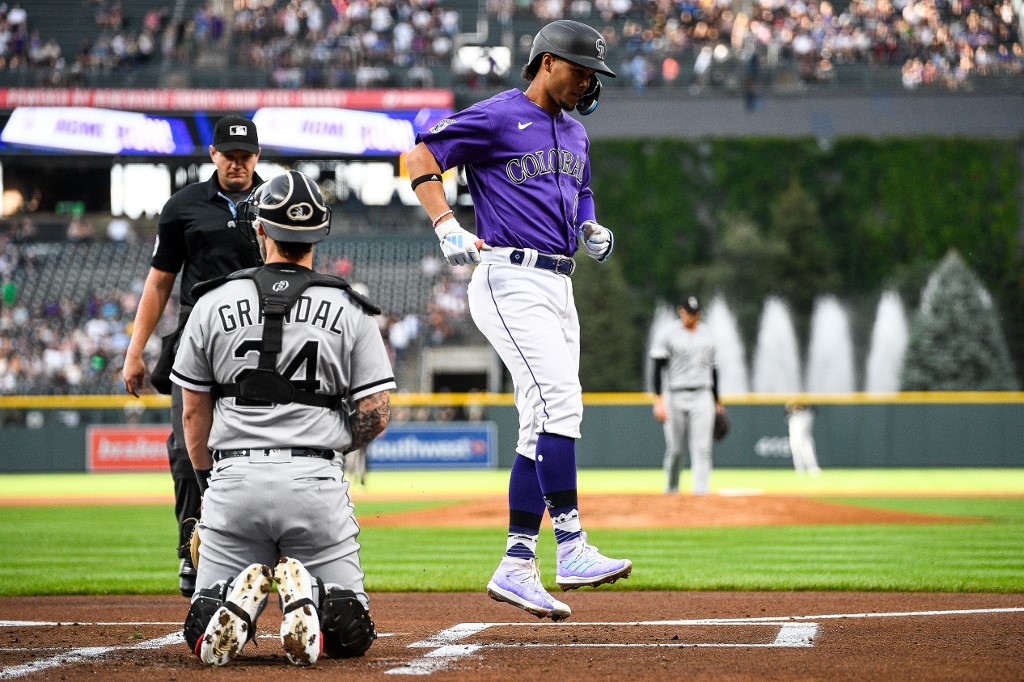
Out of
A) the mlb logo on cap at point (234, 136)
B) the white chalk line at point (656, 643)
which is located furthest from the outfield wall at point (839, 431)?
the mlb logo on cap at point (234, 136)

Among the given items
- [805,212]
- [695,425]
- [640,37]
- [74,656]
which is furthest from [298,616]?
[805,212]

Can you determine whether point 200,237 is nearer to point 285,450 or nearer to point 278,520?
point 285,450

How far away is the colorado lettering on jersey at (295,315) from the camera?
14.6ft

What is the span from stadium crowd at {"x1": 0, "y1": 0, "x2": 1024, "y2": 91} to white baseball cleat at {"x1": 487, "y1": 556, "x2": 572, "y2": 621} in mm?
32733

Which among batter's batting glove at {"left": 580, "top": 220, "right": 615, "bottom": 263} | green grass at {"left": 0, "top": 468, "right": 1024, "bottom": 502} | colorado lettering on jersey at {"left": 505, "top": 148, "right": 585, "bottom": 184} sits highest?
colorado lettering on jersey at {"left": 505, "top": 148, "right": 585, "bottom": 184}

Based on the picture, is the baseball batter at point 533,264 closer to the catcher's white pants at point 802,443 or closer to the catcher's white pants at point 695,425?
the catcher's white pants at point 695,425

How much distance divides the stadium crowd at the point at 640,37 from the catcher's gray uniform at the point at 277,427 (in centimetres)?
3305

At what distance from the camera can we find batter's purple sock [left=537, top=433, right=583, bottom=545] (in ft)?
16.7

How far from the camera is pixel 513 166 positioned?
206 inches

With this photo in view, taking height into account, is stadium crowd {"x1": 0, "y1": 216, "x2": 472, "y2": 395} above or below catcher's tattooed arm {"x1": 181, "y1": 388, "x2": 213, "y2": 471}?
above

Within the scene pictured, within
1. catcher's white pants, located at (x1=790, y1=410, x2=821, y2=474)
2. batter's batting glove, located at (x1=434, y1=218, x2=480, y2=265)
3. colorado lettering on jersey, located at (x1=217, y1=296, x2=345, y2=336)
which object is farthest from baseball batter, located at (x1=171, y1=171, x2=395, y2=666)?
catcher's white pants, located at (x1=790, y1=410, x2=821, y2=474)

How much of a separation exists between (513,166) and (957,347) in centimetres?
3231

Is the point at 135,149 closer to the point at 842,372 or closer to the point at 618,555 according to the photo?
the point at 842,372

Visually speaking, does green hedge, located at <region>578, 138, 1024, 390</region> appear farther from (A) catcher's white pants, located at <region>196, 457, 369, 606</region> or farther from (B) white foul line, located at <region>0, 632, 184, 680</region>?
(A) catcher's white pants, located at <region>196, 457, 369, 606</region>
